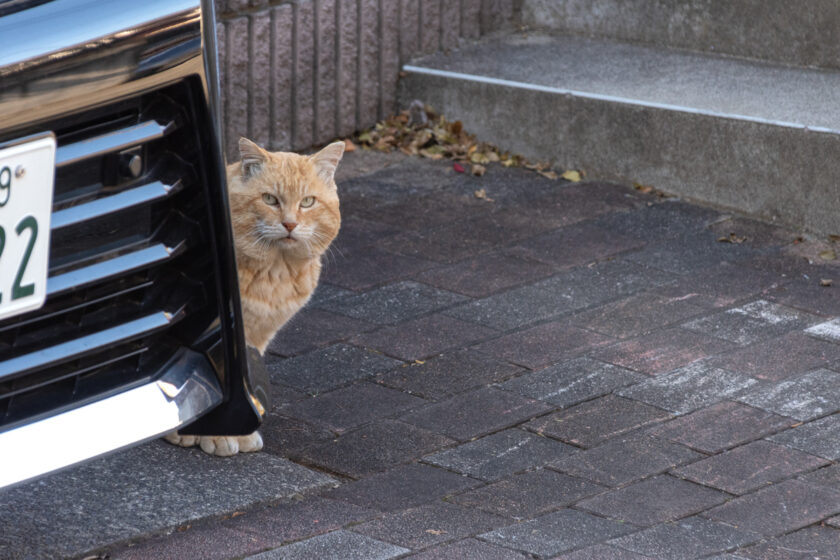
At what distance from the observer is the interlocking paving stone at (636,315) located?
4262 mm

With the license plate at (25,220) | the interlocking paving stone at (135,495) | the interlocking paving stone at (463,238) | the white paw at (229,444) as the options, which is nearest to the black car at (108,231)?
the license plate at (25,220)

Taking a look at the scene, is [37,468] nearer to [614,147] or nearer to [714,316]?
[714,316]

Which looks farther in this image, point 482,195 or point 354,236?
point 482,195

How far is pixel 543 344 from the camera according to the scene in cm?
414

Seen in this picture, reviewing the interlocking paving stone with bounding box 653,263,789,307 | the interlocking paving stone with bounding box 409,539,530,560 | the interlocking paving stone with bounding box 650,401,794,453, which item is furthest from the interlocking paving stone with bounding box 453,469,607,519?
the interlocking paving stone with bounding box 653,263,789,307

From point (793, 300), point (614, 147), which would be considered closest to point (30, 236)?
point (793, 300)

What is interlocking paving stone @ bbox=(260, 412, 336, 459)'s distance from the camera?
3.44 m

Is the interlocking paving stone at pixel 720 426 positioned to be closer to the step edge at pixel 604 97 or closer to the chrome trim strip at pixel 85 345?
the chrome trim strip at pixel 85 345

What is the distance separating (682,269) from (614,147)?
1.18 metres

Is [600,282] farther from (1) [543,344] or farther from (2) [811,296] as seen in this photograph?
(2) [811,296]

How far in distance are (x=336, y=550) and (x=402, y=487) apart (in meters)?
0.39

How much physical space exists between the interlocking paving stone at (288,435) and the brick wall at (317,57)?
2511 millimetres

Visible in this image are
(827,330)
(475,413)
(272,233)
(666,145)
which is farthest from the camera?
(666,145)

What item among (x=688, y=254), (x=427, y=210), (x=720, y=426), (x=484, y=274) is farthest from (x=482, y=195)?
(x=720, y=426)
